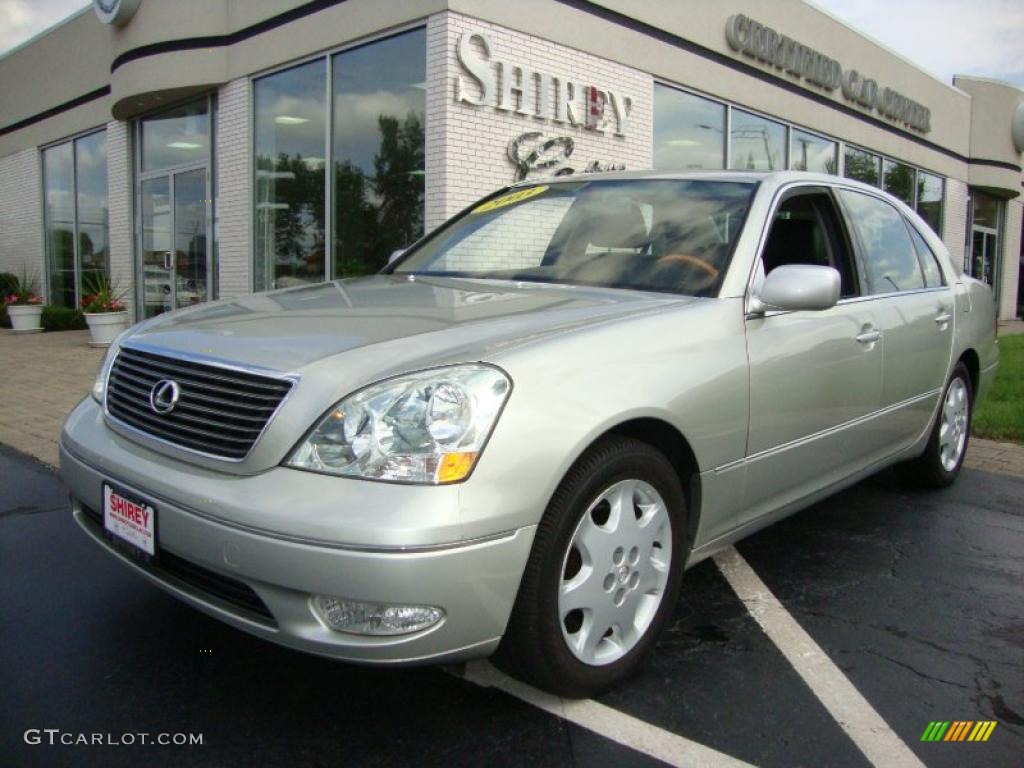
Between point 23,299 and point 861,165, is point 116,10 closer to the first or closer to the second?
point 23,299

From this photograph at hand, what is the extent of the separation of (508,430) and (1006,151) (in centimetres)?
2395

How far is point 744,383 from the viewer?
2830 millimetres

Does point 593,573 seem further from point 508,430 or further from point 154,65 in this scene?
point 154,65

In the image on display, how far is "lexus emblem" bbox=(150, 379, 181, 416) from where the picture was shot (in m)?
2.44

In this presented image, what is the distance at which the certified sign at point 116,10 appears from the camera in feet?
39.1

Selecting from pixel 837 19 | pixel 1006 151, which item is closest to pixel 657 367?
pixel 837 19

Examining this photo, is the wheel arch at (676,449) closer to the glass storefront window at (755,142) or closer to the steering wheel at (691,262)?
the steering wheel at (691,262)

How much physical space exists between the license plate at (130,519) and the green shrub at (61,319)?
537 inches

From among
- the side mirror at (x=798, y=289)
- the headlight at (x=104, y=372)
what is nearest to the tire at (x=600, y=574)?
the side mirror at (x=798, y=289)

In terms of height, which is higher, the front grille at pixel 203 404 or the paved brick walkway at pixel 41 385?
the front grille at pixel 203 404

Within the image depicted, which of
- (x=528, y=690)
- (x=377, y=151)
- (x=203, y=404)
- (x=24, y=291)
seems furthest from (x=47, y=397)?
(x=24, y=291)

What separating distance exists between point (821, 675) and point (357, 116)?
28.2 feet

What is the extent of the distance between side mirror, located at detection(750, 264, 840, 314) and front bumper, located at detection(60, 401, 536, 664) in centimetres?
129

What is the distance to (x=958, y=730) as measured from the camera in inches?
94.0
